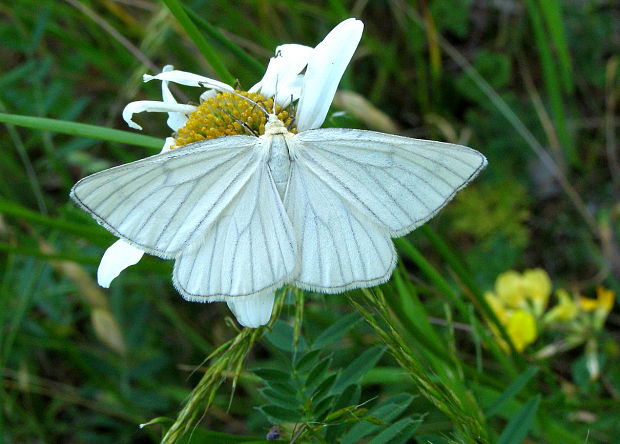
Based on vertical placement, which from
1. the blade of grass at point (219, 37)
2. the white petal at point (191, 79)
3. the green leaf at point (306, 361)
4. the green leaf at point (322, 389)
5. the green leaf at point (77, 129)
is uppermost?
the blade of grass at point (219, 37)

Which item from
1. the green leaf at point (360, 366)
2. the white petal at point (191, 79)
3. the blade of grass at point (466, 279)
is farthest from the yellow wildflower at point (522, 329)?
the white petal at point (191, 79)

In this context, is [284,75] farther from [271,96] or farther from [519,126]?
[519,126]

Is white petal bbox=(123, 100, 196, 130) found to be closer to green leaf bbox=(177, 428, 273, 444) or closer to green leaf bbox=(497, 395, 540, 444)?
green leaf bbox=(177, 428, 273, 444)

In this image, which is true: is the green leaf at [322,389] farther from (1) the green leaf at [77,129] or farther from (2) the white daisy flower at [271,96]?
(1) the green leaf at [77,129]

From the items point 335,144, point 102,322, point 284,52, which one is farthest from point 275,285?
point 102,322

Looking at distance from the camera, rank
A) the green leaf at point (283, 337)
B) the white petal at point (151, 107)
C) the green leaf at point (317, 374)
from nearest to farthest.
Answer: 1. the green leaf at point (317, 374)
2. the green leaf at point (283, 337)
3. the white petal at point (151, 107)

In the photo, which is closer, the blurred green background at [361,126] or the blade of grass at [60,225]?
the blade of grass at [60,225]
